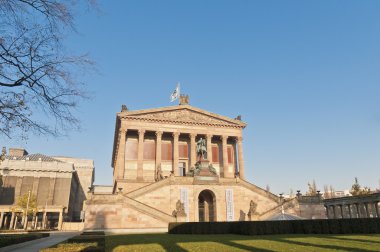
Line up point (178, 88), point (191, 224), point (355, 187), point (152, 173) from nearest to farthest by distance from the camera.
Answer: point (191, 224)
point (152, 173)
point (178, 88)
point (355, 187)

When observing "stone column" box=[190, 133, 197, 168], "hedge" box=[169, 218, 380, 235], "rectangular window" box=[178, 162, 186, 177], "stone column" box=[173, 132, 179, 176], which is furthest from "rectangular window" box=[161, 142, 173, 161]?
"hedge" box=[169, 218, 380, 235]

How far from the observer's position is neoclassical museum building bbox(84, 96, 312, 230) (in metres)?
35.5

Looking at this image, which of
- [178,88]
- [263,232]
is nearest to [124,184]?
[178,88]

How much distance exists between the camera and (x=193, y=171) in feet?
148

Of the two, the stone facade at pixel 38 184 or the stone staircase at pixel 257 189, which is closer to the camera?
the stone staircase at pixel 257 189

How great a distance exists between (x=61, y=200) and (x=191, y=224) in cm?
6153

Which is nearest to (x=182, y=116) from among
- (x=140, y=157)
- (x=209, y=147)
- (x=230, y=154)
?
(x=209, y=147)

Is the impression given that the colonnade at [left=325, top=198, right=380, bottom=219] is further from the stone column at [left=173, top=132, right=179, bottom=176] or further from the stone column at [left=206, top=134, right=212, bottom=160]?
the stone column at [left=173, top=132, right=179, bottom=176]

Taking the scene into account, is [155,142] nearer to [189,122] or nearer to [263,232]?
[189,122]

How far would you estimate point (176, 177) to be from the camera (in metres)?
43.1

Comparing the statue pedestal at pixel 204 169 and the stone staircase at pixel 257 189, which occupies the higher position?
the statue pedestal at pixel 204 169

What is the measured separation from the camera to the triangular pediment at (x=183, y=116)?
55406 millimetres

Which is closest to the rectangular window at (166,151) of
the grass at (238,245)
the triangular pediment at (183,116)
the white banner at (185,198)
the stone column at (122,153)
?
the triangular pediment at (183,116)

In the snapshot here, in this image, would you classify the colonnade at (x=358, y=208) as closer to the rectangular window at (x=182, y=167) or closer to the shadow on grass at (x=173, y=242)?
the rectangular window at (x=182, y=167)
